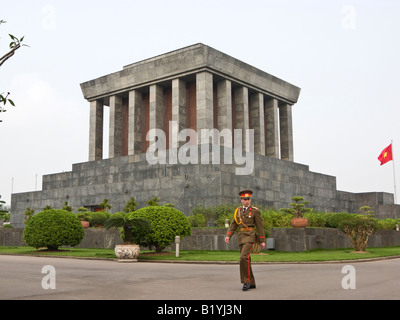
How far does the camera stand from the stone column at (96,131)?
151 feet

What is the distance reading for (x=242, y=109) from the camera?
42250mm

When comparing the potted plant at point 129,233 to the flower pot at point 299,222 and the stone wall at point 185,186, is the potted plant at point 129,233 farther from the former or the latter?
the stone wall at point 185,186

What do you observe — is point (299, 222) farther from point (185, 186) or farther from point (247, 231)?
point (247, 231)

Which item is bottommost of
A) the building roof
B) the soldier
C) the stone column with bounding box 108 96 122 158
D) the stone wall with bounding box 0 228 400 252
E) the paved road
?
the paved road

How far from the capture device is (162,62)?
40.9m

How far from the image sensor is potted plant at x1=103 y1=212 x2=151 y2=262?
17.4m

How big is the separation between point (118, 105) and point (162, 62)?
7532 mm

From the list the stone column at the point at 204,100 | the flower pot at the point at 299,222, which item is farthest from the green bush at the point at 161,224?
the stone column at the point at 204,100

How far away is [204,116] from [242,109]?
6.29 m

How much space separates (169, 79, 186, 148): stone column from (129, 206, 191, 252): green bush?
19.5 meters

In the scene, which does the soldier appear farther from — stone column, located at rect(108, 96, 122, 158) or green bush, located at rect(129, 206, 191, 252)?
stone column, located at rect(108, 96, 122, 158)

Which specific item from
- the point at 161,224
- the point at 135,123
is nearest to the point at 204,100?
the point at 135,123

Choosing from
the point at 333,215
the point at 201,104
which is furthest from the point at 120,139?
the point at 333,215

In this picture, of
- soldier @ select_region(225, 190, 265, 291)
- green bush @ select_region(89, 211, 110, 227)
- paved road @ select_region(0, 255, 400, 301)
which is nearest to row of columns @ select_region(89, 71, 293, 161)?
green bush @ select_region(89, 211, 110, 227)
